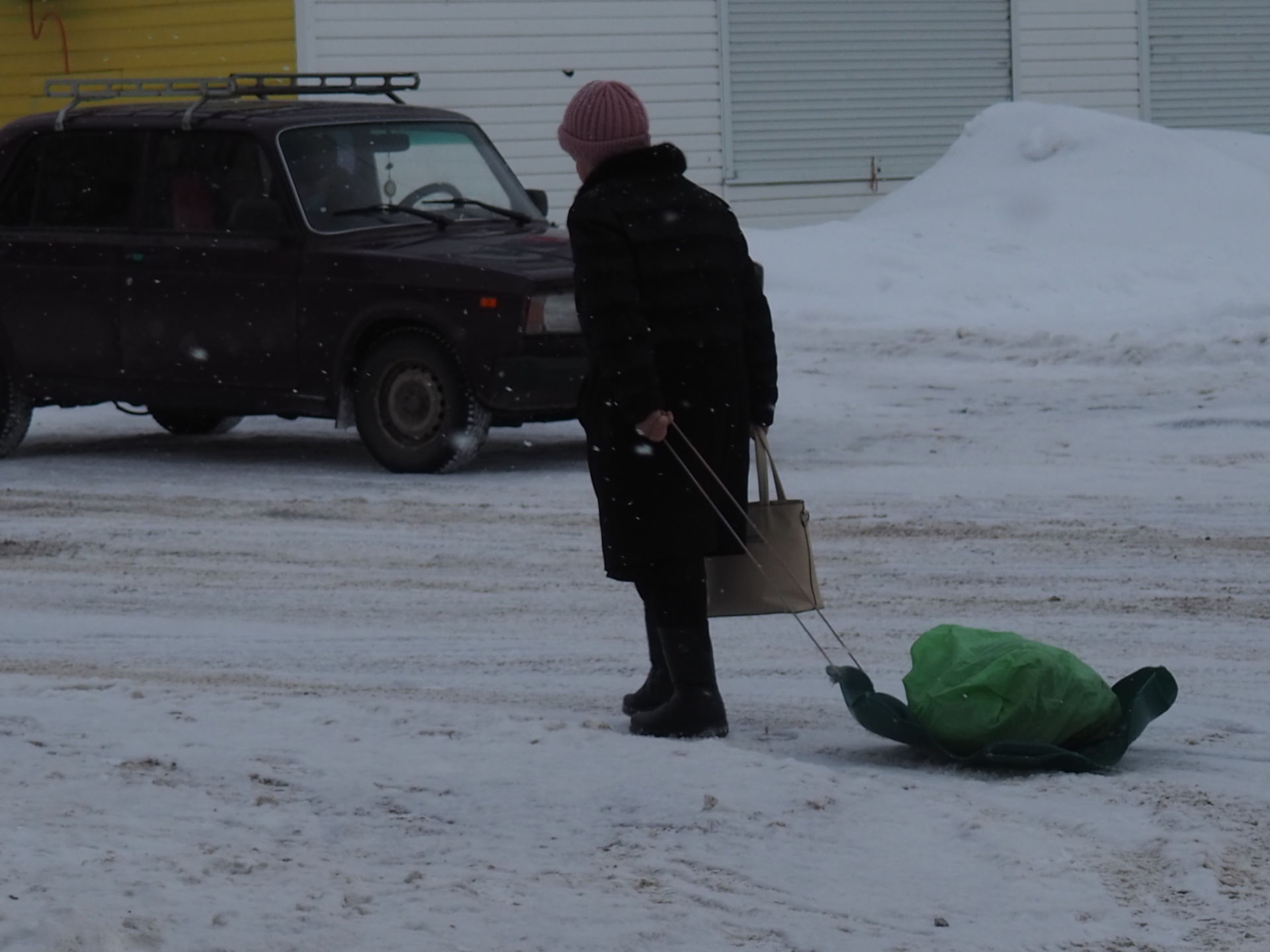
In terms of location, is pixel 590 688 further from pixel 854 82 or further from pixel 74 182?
pixel 854 82

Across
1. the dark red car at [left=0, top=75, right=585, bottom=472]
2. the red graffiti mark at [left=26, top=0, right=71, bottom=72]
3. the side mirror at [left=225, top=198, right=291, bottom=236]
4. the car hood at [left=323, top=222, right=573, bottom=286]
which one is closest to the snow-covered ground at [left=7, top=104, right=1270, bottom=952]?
the dark red car at [left=0, top=75, right=585, bottom=472]

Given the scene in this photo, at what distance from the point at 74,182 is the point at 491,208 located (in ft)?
7.18

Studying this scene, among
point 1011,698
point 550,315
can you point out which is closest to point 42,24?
point 550,315

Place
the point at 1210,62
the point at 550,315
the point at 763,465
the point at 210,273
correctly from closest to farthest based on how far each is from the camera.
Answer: the point at 763,465 < the point at 550,315 < the point at 210,273 < the point at 1210,62

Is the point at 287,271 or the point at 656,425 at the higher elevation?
the point at 656,425

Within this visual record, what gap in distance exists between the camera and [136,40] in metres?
20.8

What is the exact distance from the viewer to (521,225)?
1112 cm

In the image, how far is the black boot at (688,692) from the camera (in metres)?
5.36

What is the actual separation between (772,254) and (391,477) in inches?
338

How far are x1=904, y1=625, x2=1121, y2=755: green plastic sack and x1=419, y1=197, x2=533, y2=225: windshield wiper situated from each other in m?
6.20

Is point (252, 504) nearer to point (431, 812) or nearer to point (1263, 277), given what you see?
point (431, 812)

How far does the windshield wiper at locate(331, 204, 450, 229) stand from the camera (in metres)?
10.8

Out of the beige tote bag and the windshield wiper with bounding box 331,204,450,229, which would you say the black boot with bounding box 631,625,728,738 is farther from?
the windshield wiper with bounding box 331,204,450,229

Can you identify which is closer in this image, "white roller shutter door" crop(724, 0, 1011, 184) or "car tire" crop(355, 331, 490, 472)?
"car tire" crop(355, 331, 490, 472)
